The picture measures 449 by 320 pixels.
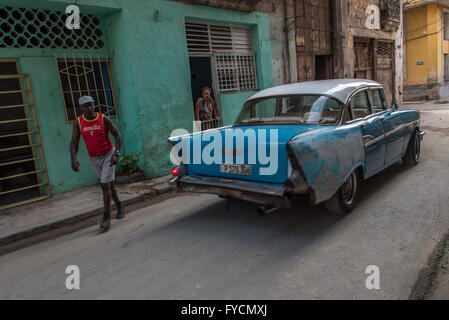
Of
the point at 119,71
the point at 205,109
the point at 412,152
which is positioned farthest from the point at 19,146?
the point at 412,152

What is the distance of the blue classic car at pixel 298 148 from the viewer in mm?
3568

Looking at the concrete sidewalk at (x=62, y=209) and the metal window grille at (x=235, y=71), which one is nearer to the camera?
the concrete sidewalk at (x=62, y=209)

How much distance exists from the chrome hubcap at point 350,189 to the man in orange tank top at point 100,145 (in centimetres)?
287

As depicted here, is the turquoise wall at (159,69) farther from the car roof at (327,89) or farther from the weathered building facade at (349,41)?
the weathered building facade at (349,41)

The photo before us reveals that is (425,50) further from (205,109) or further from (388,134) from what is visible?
(388,134)

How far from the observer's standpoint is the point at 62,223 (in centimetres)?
500

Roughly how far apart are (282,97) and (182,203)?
2182mm

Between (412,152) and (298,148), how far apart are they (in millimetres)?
3902

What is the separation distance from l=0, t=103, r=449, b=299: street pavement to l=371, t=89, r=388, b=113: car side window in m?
1.20

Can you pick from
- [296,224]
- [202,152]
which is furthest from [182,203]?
[296,224]

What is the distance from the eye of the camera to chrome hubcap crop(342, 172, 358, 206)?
4.32 m

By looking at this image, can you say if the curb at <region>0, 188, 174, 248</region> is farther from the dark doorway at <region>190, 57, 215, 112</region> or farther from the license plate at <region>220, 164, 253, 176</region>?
the dark doorway at <region>190, 57, 215, 112</region>

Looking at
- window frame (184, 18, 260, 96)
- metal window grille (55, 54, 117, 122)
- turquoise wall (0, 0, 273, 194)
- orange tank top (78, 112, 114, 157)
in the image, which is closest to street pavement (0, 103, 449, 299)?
orange tank top (78, 112, 114, 157)

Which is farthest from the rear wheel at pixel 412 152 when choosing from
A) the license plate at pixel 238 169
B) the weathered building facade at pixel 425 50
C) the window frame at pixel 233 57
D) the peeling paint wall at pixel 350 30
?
the weathered building facade at pixel 425 50
